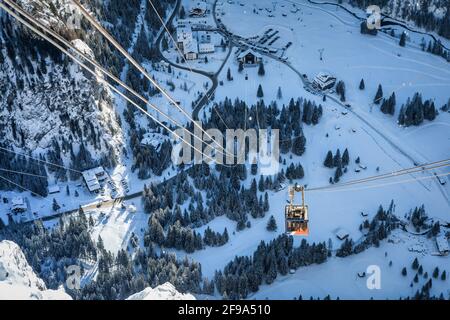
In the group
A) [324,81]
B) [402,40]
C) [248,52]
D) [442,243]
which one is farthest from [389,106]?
[442,243]

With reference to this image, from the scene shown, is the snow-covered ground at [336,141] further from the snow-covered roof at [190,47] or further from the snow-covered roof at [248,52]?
the snow-covered roof at [190,47]

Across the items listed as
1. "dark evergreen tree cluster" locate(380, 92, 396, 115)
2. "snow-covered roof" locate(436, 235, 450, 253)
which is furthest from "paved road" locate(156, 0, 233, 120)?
"snow-covered roof" locate(436, 235, 450, 253)

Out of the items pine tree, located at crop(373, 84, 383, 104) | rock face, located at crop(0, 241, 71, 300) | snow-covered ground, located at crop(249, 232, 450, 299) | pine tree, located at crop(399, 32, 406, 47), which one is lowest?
snow-covered ground, located at crop(249, 232, 450, 299)

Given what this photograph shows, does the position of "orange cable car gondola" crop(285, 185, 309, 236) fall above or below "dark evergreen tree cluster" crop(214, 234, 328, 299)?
above

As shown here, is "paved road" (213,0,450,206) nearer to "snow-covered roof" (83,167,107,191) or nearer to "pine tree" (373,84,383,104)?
"pine tree" (373,84,383,104)

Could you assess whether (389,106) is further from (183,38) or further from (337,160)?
(183,38)

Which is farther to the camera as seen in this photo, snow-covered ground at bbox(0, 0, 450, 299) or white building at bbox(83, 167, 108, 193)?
white building at bbox(83, 167, 108, 193)

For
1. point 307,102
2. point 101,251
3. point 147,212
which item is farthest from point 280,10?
point 101,251

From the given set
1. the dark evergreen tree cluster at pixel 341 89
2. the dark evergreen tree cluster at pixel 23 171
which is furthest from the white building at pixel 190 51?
the dark evergreen tree cluster at pixel 23 171
